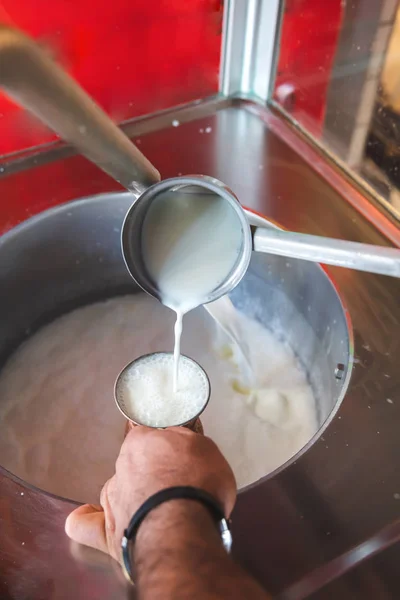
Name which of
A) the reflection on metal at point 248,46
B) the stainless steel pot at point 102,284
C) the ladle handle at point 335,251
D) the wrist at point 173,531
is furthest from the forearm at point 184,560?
the reflection on metal at point 248,46

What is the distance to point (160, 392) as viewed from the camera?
635 mm

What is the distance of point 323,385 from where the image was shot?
818mm

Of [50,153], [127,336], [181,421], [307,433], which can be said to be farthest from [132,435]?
[50,153]

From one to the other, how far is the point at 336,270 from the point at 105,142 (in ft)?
1.28

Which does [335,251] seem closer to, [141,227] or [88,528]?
[141,227]

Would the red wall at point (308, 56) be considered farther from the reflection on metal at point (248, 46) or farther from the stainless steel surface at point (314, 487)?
the stainless steel surface at point (314, 487)

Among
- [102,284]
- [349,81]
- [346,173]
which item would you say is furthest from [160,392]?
[349,81]

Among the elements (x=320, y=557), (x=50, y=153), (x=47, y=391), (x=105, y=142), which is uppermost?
(x=105, y=142)

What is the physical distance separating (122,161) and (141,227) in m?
0.11

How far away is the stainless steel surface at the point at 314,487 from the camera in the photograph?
1.74ft

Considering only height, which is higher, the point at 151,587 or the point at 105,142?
the point at 105,142

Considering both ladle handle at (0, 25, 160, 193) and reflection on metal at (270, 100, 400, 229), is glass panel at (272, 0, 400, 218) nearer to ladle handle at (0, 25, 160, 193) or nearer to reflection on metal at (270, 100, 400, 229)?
reflection on metal at (270, 100, 400, 229)

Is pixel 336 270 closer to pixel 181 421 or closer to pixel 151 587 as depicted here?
pixel 181 421

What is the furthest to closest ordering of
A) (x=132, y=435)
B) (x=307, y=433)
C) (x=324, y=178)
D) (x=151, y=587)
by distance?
1. (x=324, y=178)
2. (x=307, y=433)
3. (x=132, y=435)
4. (x=151, y=587)
